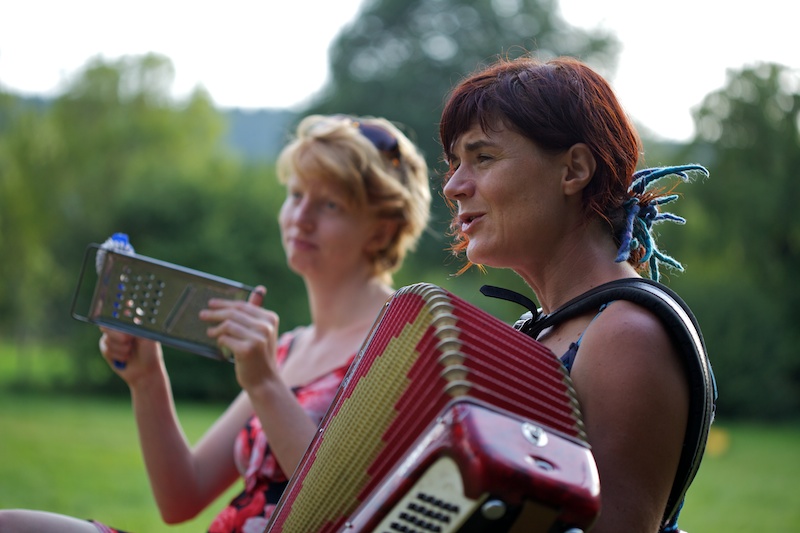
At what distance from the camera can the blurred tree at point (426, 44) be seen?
90.7 ft

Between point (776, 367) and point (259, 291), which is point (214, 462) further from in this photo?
point (776, 367)

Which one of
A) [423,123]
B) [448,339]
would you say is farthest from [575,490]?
[423,123]

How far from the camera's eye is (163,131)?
26.1m

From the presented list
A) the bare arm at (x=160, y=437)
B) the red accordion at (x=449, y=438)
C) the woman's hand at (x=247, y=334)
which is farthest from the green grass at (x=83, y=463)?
the red accordion at (x=449, y=438)

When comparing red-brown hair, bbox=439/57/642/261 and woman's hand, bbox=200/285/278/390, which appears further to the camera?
woman's hand, bbox=200/285/278/390

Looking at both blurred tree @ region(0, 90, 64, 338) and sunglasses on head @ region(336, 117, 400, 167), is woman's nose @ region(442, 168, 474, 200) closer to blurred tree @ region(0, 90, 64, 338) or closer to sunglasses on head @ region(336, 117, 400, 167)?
sunglasses on head @ region(336, 117, 400, 167)

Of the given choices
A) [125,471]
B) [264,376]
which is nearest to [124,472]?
[125,471]

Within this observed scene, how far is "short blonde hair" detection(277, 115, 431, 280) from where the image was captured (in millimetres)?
3105

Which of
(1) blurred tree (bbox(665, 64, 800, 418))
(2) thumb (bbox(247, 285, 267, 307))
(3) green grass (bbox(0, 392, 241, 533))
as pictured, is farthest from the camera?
(1) blurred tree (bbox(665, 64, 800, 418))

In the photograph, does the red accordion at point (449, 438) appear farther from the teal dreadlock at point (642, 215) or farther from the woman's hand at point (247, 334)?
the woman's hand at point (247, 334)

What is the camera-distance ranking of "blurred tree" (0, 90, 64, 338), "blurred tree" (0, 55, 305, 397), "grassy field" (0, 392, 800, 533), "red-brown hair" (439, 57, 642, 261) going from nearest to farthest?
"red-brown hair" (439, 57, 642, 261) → "grassy field" (0, 392, 800, 533) → "blurred tree" (0, 55, 305, 397) → "blurred tree" (0, 90, 64, 338)

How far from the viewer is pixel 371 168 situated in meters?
3.13

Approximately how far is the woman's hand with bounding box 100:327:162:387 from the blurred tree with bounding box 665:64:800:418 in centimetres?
1695

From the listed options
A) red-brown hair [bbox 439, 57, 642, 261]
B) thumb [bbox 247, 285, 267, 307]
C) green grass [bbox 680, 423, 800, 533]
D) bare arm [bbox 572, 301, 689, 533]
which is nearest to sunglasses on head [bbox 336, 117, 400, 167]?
thumb [bbox 247, 285, 267, 307]
